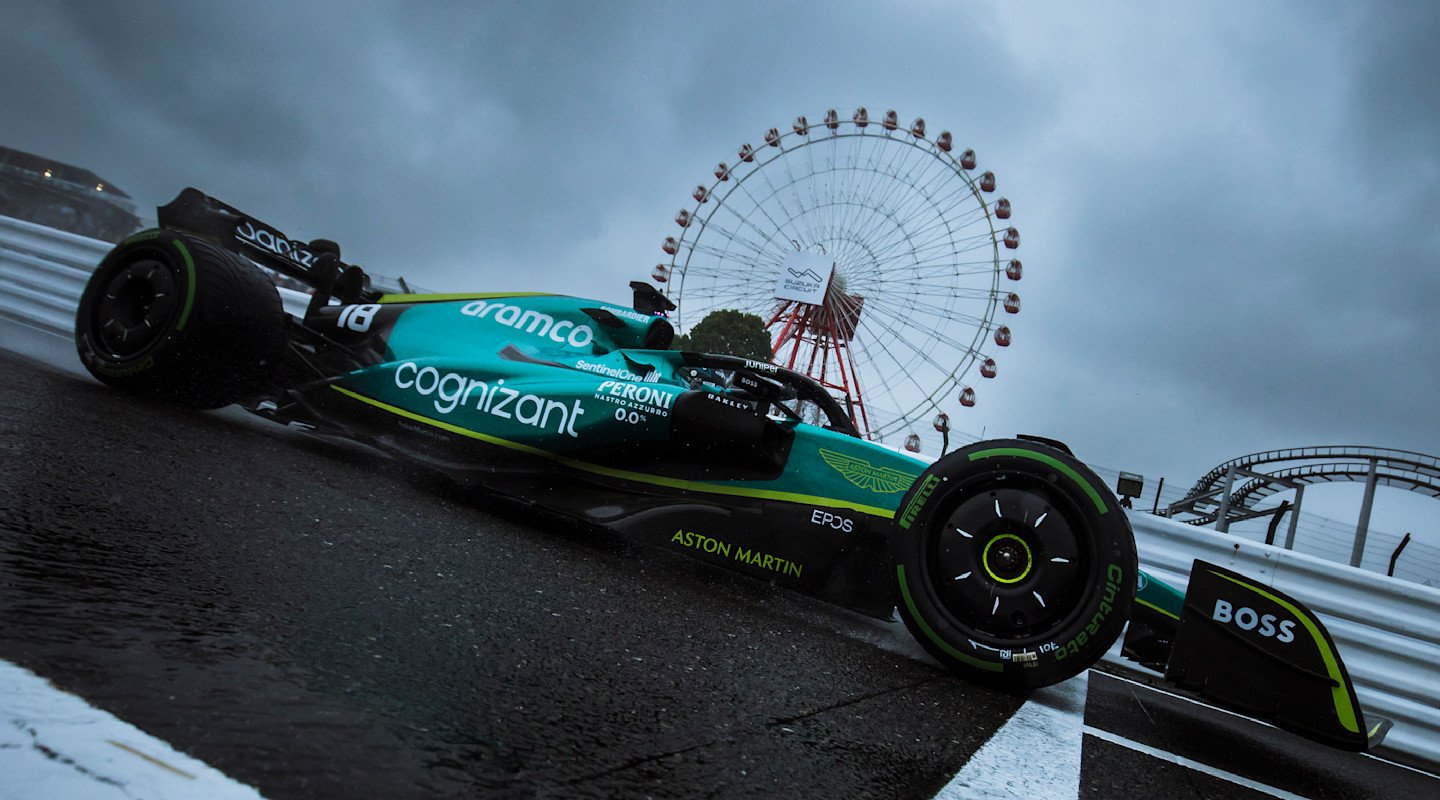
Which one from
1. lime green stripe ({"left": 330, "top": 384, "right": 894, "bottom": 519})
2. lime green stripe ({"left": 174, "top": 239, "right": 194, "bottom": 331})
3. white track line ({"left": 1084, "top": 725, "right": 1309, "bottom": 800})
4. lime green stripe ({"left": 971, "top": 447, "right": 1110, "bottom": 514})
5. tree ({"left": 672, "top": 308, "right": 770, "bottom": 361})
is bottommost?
white track line ({"left": 1084, "top": 725, "right": 1309, "bottom": 800})

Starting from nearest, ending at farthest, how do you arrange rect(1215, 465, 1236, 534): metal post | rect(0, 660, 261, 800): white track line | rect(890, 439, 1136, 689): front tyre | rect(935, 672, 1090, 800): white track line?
rect(0, 660, 261, 800): white track line → rect(935, 672, 1090, 800): white track line → rect(890, 439, 1136, 689): front tyre → rect(1215, 465, 1236, 534): metal post

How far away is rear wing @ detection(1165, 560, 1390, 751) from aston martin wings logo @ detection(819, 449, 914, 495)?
2.98 feet

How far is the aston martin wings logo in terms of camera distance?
2834 mm

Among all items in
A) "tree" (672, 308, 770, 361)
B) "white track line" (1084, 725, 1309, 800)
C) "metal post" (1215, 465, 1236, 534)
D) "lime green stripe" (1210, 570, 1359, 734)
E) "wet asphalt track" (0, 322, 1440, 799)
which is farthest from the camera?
"tree" (672, 308, 770, 361)

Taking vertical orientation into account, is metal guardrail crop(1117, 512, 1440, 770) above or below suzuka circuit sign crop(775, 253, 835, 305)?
below

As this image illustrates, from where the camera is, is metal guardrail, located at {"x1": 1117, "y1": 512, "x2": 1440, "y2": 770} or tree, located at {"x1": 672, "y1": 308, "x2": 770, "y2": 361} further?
tree, located at {"x1": 672, "y1": 308, "x2": 770, "y2": 361}

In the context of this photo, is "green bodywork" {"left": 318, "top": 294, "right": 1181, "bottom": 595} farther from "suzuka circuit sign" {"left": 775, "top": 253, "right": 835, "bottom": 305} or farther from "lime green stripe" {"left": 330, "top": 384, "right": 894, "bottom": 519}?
"suzuka circuit sign" {"left": 775, "top": 253, "right": 835, "bottom": 305}

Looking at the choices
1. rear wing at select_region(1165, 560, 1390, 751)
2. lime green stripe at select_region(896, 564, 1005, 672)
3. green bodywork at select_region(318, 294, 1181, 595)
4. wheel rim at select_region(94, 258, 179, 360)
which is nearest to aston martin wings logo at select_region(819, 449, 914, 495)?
green bodywork at select_region(318, 294, 1181, 595)

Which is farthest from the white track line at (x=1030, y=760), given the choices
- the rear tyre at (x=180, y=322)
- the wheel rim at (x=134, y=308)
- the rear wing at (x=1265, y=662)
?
the wheel rim at (x=134, y=308)

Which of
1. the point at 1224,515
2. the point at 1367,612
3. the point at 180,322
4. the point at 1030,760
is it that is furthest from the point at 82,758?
the point at 1224,515

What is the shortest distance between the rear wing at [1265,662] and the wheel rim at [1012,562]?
33 cm

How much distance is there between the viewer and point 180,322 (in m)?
3.39

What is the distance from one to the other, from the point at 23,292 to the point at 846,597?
22.9 ft

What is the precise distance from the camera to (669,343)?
13.1 ft
